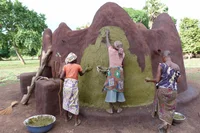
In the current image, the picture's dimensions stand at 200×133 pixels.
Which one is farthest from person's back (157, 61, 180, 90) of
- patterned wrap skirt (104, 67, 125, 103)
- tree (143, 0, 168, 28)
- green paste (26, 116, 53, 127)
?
tree (143, 0, 168, 28)

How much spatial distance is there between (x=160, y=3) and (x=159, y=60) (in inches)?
1065

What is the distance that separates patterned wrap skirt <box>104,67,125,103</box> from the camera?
4.07 m

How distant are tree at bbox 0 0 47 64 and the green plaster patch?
17443 millimetres

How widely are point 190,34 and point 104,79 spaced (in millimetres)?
26342

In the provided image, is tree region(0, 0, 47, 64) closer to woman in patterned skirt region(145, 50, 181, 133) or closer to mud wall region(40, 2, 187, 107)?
mud wall region(40, 2, 187, 107)

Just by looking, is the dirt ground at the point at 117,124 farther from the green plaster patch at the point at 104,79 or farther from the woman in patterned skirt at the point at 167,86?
the woman in patterned skirt at the point at 167,86

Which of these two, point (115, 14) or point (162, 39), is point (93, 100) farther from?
point (162, 39)

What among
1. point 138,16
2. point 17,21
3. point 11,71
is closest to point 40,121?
point 11,71

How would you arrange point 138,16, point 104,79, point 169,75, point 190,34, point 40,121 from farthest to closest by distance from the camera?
point 138,16, point 190,34, point 104,79, point 40,121, point 169,75

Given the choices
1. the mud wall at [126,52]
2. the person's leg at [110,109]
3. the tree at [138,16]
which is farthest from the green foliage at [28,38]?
the person's leg at [110,109]

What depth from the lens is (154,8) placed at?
2959cm

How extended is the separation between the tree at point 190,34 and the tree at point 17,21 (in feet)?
68.6

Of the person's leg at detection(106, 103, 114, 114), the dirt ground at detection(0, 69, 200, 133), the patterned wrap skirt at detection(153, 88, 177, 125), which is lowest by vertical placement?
the dirt ground at detection(0, 69, 200, 133)

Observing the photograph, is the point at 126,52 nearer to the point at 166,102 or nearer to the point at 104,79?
the point at 104,79
